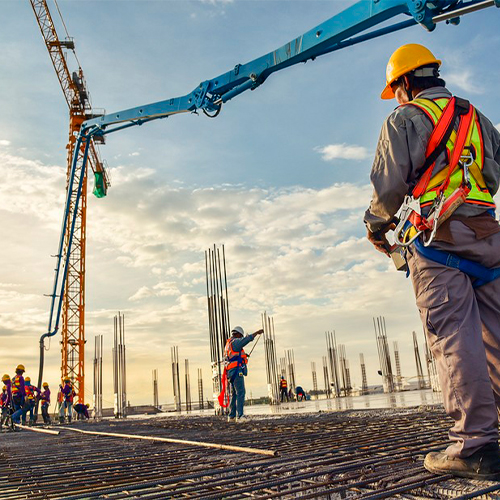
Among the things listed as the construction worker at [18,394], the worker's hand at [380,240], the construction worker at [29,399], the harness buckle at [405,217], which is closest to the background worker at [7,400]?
the construction worker at [18,394]

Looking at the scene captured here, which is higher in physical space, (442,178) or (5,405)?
(442,178)

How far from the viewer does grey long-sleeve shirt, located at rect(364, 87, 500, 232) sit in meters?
2.21

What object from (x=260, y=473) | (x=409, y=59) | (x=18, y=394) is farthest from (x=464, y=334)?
(x=18, y=394)

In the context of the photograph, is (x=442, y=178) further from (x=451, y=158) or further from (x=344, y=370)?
(x=344, y=370)

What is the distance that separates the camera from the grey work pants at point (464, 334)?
199cm

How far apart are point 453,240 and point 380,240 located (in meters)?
0.40

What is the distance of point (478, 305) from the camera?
2.23 meters

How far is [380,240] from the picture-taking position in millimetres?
2480

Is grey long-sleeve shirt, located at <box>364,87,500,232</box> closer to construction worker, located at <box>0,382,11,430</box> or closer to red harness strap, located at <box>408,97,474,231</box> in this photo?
red harness strap, located at <box>408,97,474,231</box>

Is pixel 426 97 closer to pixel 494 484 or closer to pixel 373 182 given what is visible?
pixel 373 182

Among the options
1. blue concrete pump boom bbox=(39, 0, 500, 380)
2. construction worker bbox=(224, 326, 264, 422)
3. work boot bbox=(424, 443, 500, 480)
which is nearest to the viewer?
work boot bbox=(424, 443, 500, 480)

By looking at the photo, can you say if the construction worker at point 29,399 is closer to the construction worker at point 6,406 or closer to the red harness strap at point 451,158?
the construction worker at point 6,406

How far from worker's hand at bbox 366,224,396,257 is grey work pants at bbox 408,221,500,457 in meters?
0.21

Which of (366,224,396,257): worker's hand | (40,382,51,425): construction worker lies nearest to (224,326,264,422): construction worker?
(366,224,396,257): worker's hand
